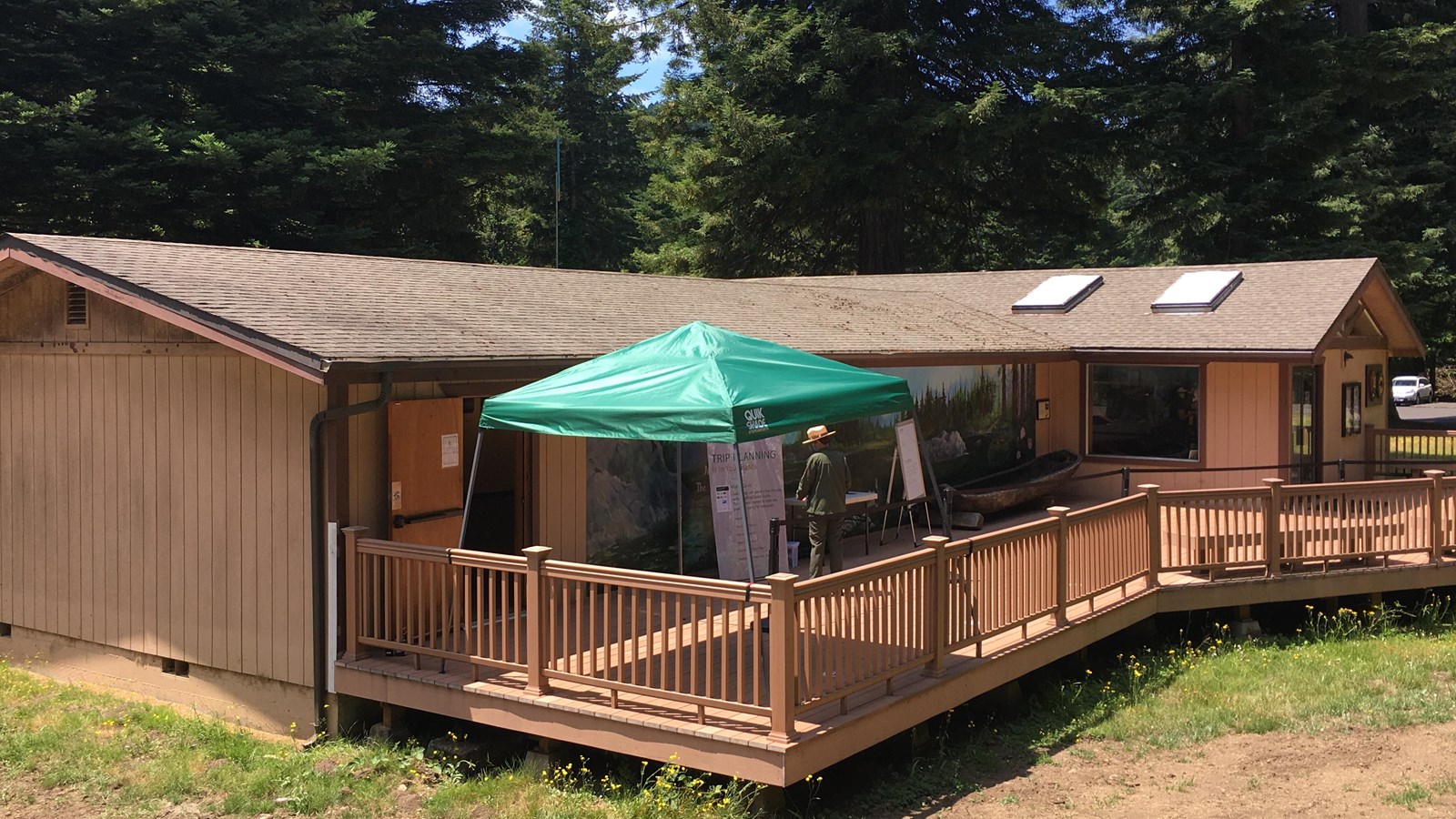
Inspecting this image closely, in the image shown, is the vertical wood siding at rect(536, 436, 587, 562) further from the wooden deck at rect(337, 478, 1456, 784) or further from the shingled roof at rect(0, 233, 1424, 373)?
the shingled roof at rect(0, 233, 1424, 373)

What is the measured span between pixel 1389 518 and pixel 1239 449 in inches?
129

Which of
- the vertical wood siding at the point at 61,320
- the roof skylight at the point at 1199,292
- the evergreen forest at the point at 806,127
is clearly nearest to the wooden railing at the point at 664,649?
the vertical wood siding at the point at 61,320

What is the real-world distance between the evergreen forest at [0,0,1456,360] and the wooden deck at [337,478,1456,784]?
1424cm

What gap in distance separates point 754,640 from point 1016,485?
8265 mm

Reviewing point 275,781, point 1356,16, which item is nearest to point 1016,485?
point 275,781

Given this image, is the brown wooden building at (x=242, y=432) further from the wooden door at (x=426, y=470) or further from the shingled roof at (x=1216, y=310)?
the shingled roof at (x=1216, y=310)

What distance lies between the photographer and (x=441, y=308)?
9.80 meters

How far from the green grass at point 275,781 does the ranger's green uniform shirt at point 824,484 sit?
7.80 feet

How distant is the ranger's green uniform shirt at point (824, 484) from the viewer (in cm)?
856

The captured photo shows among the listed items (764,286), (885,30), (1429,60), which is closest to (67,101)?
(764,286)

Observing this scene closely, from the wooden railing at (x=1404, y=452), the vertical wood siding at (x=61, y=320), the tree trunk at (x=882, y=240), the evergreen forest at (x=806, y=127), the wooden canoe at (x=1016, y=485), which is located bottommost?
the wooden canoe at (x=1016, y=485)

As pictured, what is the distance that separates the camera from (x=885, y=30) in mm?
27766

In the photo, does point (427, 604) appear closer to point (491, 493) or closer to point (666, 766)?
point (666, 766)

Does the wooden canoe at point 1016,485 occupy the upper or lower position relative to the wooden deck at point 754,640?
upper
